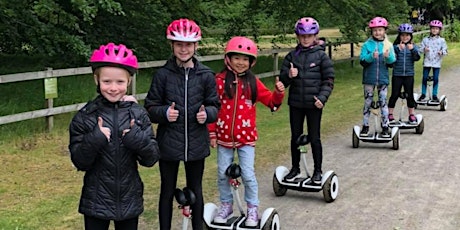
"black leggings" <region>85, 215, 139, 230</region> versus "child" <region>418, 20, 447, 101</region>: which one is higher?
"child" <region>418, 20, 447, 101</region>

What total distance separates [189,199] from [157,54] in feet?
36.2

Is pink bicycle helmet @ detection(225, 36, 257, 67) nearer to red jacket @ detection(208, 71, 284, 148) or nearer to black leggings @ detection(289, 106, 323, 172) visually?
red jacket @ detection(208, 71, 284, 148)

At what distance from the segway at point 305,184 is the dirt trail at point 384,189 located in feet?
0.29

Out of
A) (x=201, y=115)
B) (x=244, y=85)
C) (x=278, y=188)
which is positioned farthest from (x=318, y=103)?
(x=201, y=115)

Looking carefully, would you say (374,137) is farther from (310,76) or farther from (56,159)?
(56,159)

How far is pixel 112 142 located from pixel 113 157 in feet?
0.31

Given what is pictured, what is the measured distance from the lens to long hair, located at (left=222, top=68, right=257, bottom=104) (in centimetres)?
535

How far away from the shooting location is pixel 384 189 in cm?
714

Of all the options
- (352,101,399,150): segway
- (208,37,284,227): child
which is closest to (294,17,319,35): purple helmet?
(208,37,284,227): child

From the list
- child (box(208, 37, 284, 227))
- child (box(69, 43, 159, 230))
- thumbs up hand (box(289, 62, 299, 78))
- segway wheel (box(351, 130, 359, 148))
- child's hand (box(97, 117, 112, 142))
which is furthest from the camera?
segway wheel (box(351, 130, 359, 148))

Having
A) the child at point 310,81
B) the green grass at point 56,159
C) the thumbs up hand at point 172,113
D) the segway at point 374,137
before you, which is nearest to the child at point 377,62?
the segway at point 374,137

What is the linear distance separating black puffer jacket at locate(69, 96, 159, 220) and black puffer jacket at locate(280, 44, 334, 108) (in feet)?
10.2

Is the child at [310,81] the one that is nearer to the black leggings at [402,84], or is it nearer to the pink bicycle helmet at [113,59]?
the pink bicycle helmet at [113,59]

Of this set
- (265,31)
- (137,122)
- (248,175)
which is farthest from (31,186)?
(265,31)
